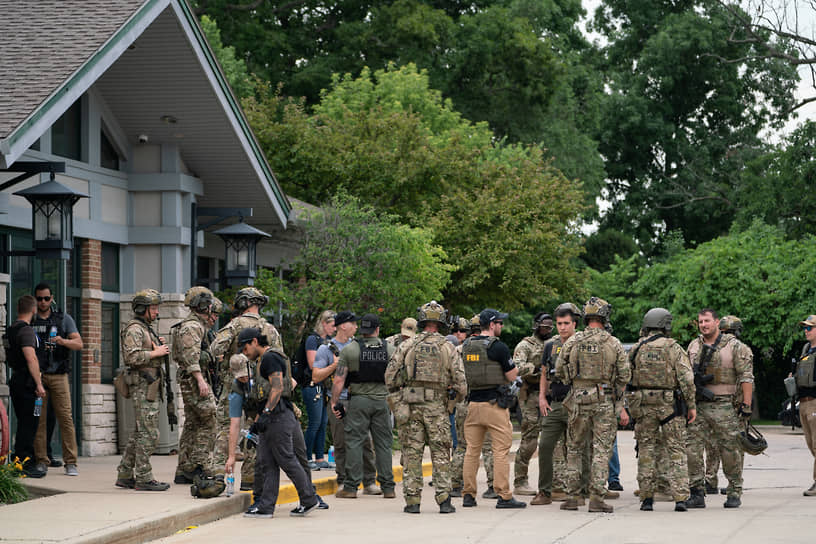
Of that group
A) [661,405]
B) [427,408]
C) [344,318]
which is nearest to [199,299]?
[344,318]

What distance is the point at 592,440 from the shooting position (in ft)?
40.5

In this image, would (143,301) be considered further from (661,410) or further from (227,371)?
(661,410)

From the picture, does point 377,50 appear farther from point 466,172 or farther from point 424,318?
point 424,318

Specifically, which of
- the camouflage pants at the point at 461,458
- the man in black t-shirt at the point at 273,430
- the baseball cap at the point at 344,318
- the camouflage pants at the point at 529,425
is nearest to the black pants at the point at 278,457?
the man in black t-shirt at the point at 273,430

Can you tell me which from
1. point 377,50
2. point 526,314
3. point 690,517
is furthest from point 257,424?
point 377,50

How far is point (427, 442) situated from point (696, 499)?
9.53 ft

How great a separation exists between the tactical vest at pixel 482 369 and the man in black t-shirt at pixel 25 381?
15.1ft

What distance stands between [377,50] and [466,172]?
1542 cm

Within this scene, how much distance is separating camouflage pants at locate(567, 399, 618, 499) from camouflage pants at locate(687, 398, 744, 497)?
126 centimetres

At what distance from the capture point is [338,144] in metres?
28.0

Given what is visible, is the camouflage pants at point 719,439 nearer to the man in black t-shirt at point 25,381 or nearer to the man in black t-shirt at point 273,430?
the man in black t-shirt at point 273,430

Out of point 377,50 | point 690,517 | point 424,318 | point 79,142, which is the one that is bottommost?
point 690,517

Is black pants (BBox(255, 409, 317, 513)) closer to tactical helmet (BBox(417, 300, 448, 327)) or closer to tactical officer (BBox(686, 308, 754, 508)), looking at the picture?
tactical helmet (BBox(417, 300, 448, 327))

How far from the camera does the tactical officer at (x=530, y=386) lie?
44.7 feet
